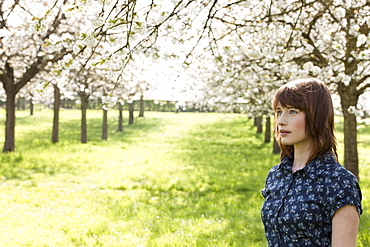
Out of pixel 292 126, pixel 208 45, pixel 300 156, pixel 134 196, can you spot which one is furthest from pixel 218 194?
pixel 292 126

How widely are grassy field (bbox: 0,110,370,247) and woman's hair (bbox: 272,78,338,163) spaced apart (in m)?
3.91

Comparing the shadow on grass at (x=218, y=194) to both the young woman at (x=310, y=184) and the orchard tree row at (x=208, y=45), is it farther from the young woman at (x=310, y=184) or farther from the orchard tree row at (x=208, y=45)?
the young woman at (x=310, y=184)

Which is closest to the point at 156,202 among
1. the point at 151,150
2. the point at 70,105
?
the point at 151,150

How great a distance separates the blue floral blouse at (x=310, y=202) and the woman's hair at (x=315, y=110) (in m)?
0.07

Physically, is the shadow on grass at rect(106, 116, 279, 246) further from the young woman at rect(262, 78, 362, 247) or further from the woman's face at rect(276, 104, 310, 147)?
the woman's face at rect(276, 104, 310, 147)

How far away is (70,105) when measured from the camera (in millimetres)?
59875

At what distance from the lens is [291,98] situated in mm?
2270

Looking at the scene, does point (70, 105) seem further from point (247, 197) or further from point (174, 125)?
point (247, 197)

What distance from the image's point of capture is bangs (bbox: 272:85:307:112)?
2238mm

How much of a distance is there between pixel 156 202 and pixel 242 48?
5290 millimetres

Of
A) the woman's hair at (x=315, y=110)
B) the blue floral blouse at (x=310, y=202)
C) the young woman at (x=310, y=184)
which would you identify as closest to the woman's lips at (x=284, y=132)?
the young woman at (x=310, y=184)

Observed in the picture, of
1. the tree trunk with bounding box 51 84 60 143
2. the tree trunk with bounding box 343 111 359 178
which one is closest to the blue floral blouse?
the tree trunk with bounding box 343 111 359 178

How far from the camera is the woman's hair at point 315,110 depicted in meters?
2.23

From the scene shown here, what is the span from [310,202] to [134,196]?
8252 millimetres
